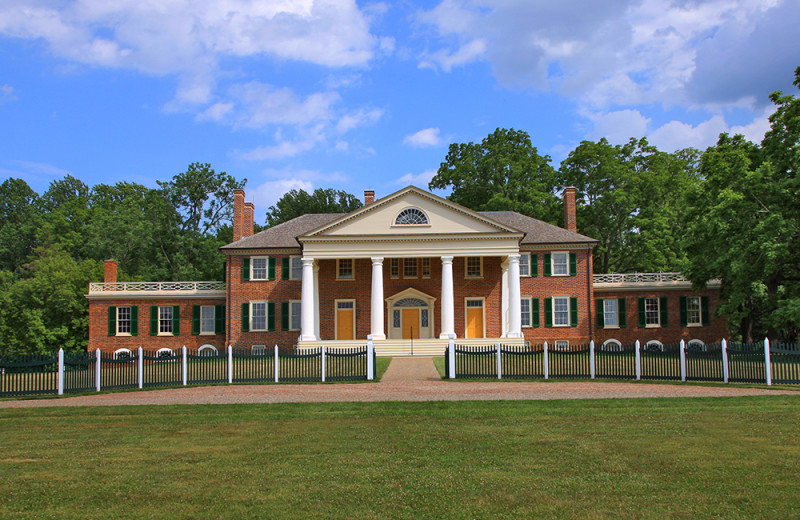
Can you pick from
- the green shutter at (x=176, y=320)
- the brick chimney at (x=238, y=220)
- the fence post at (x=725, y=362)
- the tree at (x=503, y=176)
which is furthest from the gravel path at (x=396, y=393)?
the tree at (x=503, y=176)

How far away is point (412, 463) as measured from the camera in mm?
9273

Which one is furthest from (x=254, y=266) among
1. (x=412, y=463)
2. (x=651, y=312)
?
(x=412, y=463)

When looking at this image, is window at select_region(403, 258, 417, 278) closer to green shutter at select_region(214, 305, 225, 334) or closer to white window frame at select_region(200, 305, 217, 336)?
green shutter at select_region(214, 305, 225, 334)

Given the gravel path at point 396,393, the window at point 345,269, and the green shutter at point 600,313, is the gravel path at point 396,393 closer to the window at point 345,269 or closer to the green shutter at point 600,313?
the window at point 345,269

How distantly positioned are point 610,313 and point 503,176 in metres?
18.9

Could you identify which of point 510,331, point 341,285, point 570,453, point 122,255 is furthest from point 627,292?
point 122,255

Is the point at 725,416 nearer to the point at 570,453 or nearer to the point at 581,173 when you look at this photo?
the point at 570,453

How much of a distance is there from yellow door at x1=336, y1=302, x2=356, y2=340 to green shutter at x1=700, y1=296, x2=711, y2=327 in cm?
2052

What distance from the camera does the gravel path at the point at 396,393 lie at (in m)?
16.5

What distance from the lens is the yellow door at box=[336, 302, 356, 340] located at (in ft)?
123

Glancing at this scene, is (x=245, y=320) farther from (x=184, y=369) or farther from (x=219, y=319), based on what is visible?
(x=184, y=369)

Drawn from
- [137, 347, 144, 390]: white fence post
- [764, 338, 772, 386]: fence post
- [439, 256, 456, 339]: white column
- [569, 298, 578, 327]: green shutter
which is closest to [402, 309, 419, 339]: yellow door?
[439, 256, 456, 339]: white column

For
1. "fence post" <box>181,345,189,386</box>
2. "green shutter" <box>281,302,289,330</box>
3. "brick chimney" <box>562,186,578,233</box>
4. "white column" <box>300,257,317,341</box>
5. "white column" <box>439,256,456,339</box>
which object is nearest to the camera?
"fence post" <box>181,345,189,386</box>

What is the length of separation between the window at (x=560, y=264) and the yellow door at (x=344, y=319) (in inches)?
481
